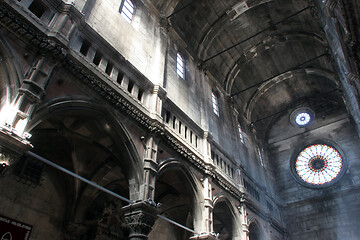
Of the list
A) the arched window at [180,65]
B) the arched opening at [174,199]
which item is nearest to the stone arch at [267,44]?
the arched window at [180,65]

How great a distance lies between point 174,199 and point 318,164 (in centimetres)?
1262

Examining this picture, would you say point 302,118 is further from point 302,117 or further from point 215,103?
point 215,103

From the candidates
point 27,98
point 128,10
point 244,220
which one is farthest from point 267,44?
point 27,98

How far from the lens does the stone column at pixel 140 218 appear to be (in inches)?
286

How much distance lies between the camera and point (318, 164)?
20.4 meters

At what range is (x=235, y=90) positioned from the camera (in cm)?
2025

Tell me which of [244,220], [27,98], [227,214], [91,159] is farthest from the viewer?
[244,220]

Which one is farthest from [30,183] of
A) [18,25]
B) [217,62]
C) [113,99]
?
[217,62]

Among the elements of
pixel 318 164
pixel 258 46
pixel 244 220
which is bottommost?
pixel 244 220

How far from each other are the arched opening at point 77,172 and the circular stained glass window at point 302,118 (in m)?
16.3

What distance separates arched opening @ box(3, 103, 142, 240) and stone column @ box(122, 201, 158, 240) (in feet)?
2.69

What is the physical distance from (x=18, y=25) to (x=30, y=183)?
17.7 ft

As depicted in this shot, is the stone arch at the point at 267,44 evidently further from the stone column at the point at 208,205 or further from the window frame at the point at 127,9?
the stone column at the point at 208,205

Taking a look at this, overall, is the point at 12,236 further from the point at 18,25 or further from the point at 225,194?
the point at 225,194
